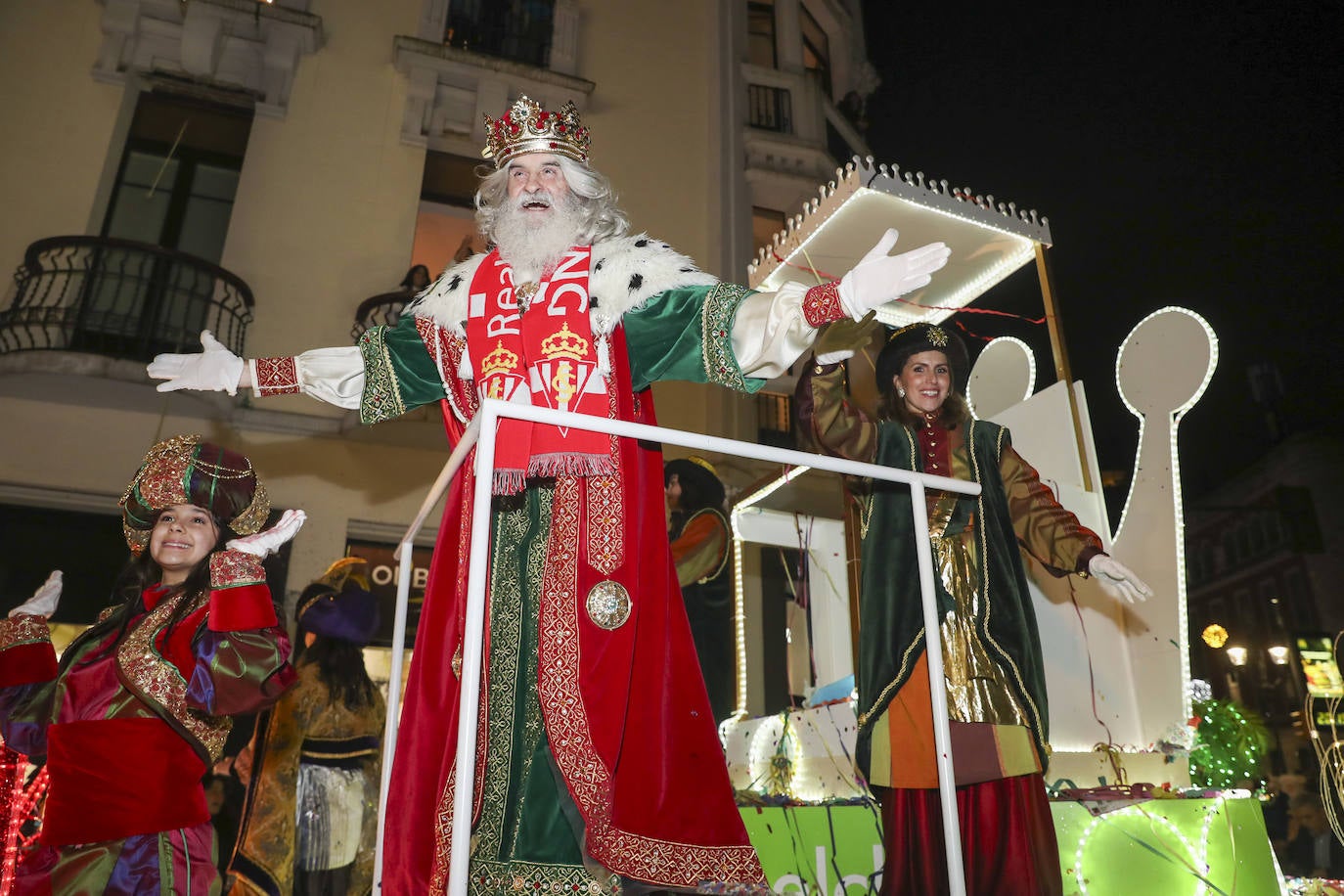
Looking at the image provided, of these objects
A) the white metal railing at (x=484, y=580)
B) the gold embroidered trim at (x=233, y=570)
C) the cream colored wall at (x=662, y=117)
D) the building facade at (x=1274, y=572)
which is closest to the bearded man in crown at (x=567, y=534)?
the white metal railing at (x=484, y=580)

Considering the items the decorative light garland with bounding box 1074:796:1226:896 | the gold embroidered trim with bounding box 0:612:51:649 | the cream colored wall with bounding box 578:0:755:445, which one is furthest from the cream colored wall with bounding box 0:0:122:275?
the decorative light garland with bounding box 1074:796:1226:896

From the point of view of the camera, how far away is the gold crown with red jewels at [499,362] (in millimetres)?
2365

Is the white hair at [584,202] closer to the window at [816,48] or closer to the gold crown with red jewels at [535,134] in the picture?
the gold crown with red jewels at [535,134]

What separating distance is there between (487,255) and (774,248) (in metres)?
2.47

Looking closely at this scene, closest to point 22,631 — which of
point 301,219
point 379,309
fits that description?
point 379,309

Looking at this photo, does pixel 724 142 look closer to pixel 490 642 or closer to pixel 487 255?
pixel 487 255

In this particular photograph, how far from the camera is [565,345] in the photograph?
2346 mm

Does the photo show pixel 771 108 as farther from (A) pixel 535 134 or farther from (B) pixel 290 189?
(A) pixel 535 134

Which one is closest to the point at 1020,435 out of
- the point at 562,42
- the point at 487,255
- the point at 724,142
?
the point at 487,255

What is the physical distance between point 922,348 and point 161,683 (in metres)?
2.59

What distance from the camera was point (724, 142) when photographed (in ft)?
29.9

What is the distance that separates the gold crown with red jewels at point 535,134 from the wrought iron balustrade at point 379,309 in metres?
4.51

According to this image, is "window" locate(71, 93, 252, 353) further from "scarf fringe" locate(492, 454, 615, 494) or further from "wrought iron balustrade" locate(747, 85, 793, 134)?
"scarf fringe" locate(492, 454, 615, 494)

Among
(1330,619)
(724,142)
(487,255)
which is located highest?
(724,142)
